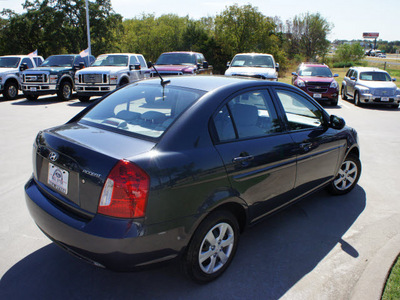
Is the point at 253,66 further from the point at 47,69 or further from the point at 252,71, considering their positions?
the point at 47,69

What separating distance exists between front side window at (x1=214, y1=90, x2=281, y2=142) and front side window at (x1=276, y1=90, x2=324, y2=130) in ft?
0.88

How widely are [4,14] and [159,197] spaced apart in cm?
4713

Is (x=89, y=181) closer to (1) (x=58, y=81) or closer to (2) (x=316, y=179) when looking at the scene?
(2) (x=316, y=179)

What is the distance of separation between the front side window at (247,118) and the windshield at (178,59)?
12.7 metres

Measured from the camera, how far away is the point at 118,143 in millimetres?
2703

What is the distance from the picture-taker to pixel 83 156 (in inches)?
101

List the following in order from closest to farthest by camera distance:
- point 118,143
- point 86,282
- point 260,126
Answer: point 118,143
point 86,282
point 260,126

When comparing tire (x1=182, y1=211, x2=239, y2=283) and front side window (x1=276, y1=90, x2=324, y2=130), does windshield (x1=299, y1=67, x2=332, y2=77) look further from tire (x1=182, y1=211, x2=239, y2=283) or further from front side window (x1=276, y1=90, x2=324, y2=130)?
tire (x1=182, y1=211, x2=239, y2=283)

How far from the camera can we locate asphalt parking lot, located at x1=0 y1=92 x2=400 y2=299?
2.88 m

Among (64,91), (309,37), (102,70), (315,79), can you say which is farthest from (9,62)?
(309,37)

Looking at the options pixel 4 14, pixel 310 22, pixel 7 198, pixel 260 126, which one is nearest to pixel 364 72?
pixel 260 126

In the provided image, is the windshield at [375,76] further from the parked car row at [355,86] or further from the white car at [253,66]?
the white car at [253,66]

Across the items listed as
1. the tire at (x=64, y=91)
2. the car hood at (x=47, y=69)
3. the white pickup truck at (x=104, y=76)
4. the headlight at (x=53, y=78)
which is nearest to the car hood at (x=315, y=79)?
the white pickup truck at (x=104, y=76)

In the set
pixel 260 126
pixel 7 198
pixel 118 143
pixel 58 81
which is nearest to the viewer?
pixel 118 143
